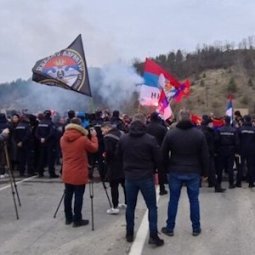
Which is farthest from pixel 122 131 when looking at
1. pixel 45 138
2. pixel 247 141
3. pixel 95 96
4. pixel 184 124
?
pixel 95 96

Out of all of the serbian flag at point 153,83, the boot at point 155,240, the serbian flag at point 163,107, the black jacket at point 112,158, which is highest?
the serbian flag at point 153,83

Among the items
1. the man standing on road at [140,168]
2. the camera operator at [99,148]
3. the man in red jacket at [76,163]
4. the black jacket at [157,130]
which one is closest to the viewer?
the man standing on road at [140,168]

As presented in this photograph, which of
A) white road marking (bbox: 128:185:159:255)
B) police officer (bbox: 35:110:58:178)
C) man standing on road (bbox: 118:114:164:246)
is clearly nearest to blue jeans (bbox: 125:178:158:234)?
man standing on road (bbox: 118:114:164:246)

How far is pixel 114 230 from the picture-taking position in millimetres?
8844

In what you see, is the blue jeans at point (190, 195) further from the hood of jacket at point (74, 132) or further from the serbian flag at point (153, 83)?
the serbian flag at point (153, 83)

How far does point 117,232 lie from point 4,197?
4125mm

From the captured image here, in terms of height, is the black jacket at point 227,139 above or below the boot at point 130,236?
above

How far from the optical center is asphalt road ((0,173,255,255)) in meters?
7.75

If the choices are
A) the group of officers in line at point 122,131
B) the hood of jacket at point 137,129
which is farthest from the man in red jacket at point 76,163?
the group of officers in line at point 122,131

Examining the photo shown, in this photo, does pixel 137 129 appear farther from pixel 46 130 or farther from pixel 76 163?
pixel 46 130

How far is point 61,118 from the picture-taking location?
55.2 ft

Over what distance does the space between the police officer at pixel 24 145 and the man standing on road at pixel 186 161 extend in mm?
7721

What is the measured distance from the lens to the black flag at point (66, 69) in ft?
45.1

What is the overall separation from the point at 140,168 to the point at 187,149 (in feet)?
2.89
